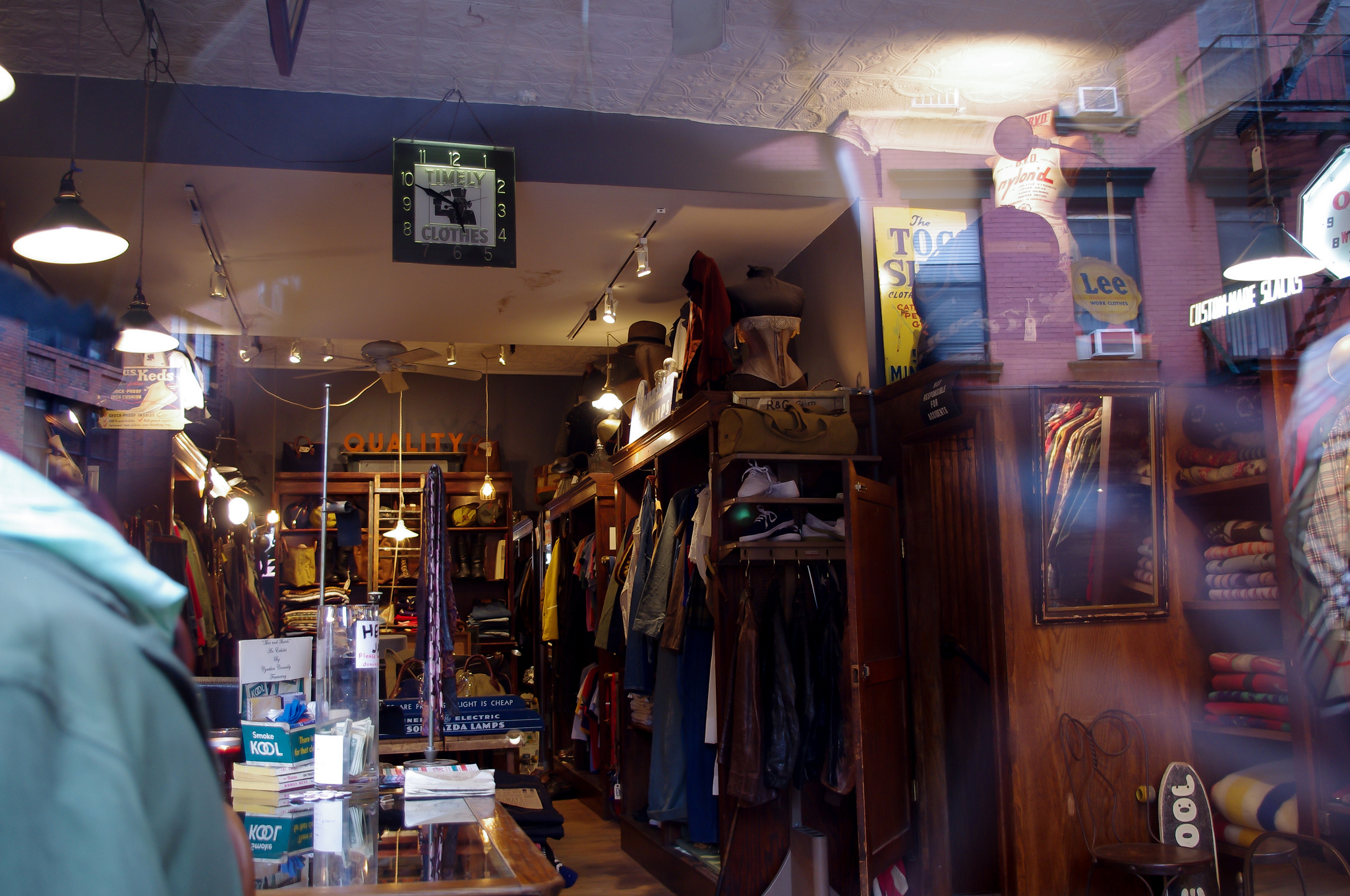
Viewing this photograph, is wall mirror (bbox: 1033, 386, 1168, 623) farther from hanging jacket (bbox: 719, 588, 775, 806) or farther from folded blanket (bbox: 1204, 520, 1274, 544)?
hanging jacket (bbox: 719, 588, 775, 806)

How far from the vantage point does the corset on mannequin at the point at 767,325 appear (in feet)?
14.9

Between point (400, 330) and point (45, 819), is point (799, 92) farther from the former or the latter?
point (45, 819)

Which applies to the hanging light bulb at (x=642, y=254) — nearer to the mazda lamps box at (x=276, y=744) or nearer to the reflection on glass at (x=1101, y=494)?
the reflection on glass at (x=1101, y=494)

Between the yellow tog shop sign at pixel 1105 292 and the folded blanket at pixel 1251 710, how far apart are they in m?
1.44

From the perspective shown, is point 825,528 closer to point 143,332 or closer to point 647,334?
point 647,334

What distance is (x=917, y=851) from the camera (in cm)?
391

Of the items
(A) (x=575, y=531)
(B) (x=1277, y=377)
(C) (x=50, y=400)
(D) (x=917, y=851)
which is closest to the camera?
(B) (x=1277, y=377)

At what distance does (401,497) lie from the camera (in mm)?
8945

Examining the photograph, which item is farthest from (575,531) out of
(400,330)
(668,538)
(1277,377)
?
(1277,377)

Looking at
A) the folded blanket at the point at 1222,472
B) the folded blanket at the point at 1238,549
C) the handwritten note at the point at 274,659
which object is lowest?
the handwritten note at the point at 274,659

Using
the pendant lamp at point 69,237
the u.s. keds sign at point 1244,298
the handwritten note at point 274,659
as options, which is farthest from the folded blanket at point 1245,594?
the pendant lamp at point 69,237

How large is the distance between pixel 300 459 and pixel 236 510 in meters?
2.25

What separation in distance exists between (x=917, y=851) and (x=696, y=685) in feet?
3.86

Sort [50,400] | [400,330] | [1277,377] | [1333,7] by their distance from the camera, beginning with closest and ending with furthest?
[1333,7]
[1277,377]
[50,400]
[400,330]
